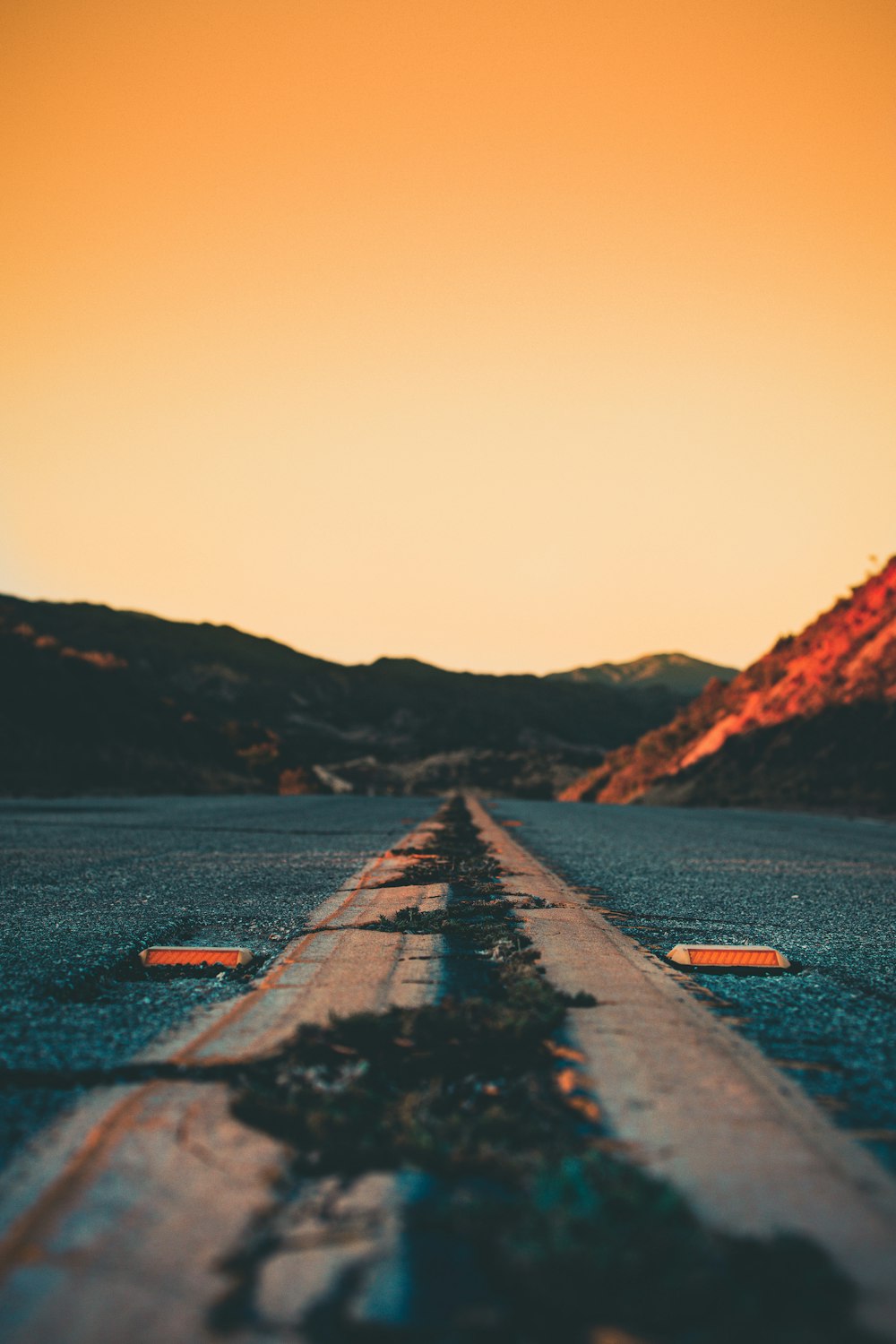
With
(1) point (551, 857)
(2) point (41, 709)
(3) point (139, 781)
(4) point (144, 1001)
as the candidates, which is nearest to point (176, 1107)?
(4) point (144, 1001)

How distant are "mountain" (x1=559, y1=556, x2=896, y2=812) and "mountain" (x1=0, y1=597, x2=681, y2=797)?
15901mm

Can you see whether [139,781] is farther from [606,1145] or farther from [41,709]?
[606,1145]

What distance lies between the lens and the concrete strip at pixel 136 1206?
1.51m

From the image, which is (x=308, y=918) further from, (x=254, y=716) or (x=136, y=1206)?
(x=254, y=716)

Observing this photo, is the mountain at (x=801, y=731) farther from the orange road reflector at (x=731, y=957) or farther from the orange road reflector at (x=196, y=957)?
the orange road reflector at (x=196, y=957)

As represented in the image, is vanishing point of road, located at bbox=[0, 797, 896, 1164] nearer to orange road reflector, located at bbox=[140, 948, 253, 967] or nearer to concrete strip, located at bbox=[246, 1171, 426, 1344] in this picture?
orange road reflector, located at bbox=[140, 948, 253, 967]

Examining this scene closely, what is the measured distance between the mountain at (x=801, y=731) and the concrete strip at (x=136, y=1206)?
2769cm

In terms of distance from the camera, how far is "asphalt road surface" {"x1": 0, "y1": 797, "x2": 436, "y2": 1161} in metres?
2.98

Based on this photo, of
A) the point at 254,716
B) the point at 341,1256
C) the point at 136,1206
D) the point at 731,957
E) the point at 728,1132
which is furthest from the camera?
the point at 254,716

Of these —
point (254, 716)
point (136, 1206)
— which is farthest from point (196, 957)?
point (254, 716)

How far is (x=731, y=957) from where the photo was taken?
4516 mm

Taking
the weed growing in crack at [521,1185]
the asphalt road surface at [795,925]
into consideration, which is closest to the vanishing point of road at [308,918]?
the asphalt road surface at [795,925]

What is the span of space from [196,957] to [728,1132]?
112 inches

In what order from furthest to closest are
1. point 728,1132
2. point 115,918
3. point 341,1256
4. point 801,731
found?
point 801,731
point 115,918
point 728,1132
point 341,1256
